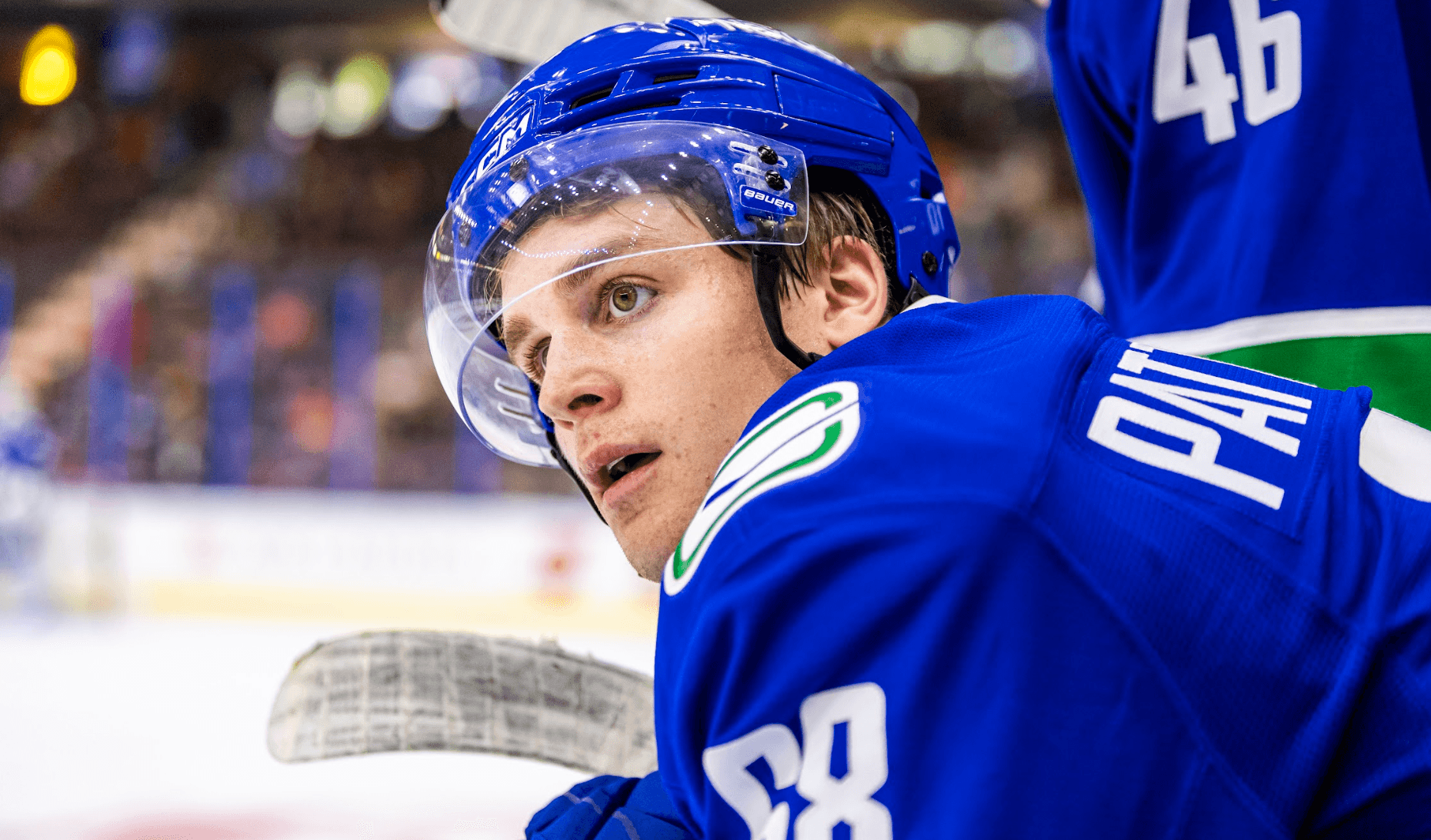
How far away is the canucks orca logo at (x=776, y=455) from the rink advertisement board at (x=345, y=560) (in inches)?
214

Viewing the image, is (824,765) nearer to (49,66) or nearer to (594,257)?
(594,257)

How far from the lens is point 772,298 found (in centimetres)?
86

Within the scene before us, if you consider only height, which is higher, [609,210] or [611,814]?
[609,210]

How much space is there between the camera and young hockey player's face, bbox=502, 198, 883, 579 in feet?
2.63

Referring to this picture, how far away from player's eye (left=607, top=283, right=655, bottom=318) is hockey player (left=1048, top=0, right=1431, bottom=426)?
0.57 m

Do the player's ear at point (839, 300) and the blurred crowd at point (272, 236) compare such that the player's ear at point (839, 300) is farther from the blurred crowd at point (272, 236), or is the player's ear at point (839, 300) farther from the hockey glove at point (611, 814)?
the blurred crowd at point (272, 236)

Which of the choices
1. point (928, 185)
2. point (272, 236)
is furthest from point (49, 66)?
point (928, 185)

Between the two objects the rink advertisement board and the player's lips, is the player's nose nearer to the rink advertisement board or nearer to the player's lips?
the player's lips

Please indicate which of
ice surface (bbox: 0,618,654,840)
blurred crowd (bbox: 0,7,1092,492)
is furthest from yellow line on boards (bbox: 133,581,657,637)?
ice surface (bbox: 0,618,654,840)

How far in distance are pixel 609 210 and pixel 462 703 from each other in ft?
1.27

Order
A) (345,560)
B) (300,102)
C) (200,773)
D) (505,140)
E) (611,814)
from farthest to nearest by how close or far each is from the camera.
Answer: (300,102)
(345,560)
(200,773)
(505,140)
(611,814)

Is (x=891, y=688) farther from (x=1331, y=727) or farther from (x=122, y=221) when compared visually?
(x=122, y=221)

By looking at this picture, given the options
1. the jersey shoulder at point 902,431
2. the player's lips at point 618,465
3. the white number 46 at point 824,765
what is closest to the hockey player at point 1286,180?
the jersey shoulder at point 902,431

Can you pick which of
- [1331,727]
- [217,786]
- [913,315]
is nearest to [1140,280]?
[913,315]
